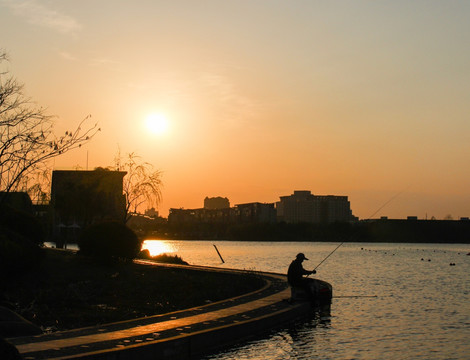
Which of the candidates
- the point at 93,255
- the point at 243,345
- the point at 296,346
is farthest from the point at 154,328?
the point at 93,255

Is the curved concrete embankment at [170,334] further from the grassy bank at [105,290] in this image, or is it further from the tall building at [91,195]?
the tall building at [91,195]

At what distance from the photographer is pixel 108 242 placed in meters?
35.7

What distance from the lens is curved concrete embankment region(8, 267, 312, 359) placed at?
1284 cm

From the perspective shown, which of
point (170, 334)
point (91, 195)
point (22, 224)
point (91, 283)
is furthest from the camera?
point (91, 195)

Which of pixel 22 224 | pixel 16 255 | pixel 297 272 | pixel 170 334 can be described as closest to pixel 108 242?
pixel 22 224

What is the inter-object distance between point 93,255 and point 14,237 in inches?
361

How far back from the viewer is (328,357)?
15.7 meters

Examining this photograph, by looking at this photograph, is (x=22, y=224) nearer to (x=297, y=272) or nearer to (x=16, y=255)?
(x=16, y=255)

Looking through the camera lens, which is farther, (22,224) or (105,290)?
(22,224)

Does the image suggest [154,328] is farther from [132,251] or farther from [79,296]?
[132,251]

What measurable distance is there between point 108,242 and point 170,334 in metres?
21.3

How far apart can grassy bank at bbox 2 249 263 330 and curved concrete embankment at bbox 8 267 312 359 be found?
251 cm

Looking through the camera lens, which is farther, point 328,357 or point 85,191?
point 85,191

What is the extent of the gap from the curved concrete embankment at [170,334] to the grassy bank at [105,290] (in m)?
2.51
